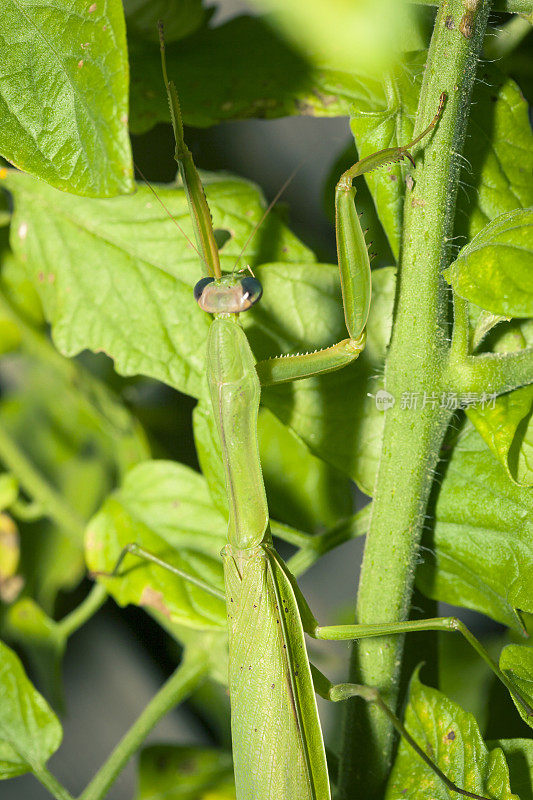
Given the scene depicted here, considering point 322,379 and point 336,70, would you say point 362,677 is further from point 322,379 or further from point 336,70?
point 336,70

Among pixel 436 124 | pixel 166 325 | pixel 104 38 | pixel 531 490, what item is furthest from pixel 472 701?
pixel 104 38

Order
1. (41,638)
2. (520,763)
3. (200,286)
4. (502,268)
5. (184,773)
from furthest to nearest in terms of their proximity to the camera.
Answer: (41,638) < (184,773) < (200,286) < (520,763) < (502,268)

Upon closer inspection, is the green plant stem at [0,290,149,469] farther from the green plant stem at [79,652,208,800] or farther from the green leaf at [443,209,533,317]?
the green leaf at [443,209,533,317]

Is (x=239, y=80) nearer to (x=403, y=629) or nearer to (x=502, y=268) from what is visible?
(x=502, y=268)

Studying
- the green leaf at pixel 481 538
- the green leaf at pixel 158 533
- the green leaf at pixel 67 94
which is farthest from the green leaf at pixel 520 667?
the green leaf at pixel 67 94

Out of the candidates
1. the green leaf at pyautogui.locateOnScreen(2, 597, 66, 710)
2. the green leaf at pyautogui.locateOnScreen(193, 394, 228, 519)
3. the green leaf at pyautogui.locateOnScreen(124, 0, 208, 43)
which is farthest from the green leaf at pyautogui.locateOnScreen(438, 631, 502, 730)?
the green leaf at pyautogui.locateOnScreen(124, 0, 208, 43)

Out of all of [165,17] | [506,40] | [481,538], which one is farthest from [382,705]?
[165,17]

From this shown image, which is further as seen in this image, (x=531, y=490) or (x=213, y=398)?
(x=213, y=398)
